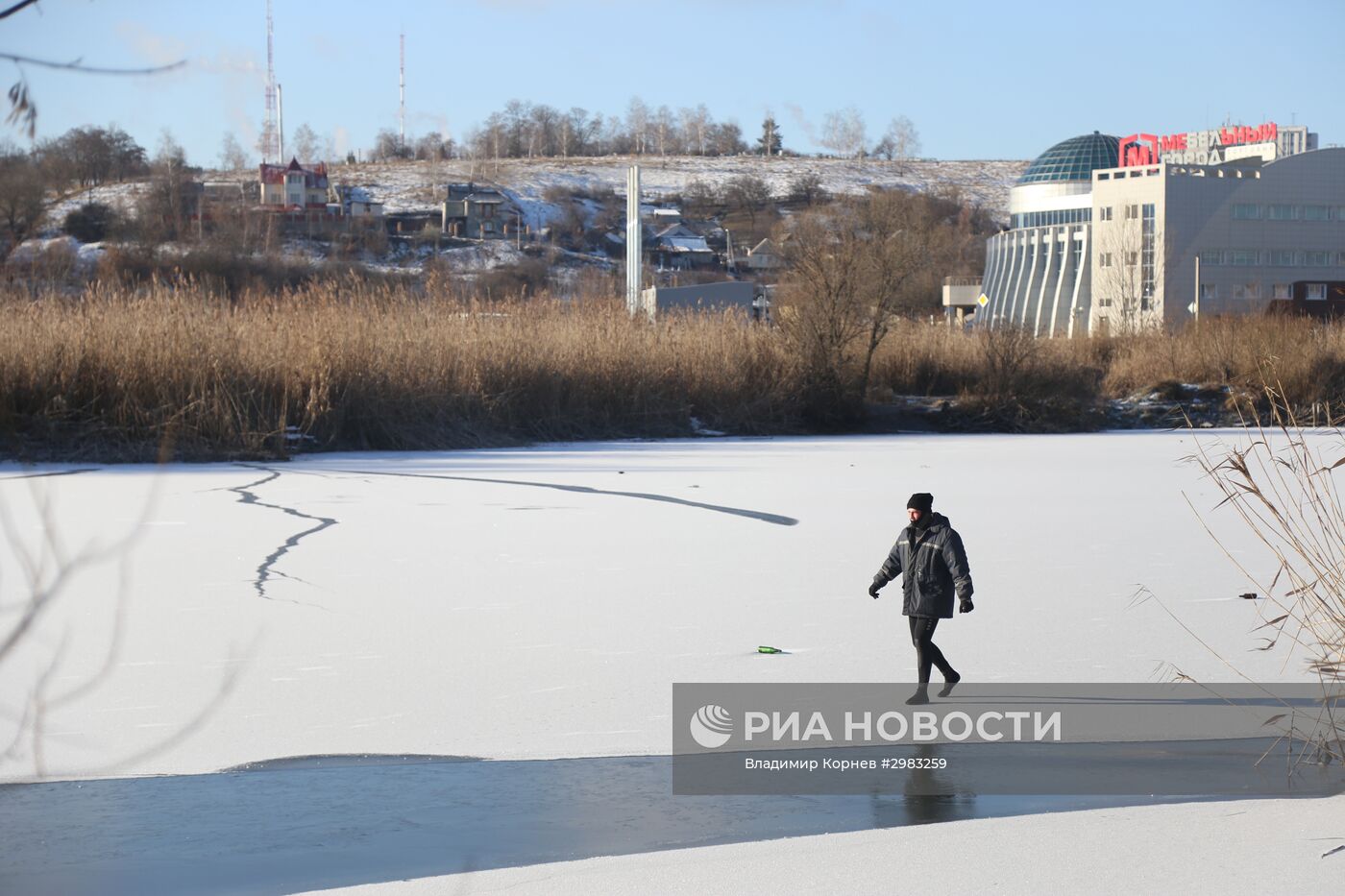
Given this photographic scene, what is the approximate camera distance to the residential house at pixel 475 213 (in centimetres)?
10712

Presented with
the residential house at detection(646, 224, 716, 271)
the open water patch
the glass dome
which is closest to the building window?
the glass dome

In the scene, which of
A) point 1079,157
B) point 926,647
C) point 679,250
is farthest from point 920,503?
point 679,250

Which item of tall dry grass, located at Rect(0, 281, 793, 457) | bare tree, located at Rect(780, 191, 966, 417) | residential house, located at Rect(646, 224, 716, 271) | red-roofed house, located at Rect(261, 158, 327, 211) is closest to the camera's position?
tall dry grass, located at Rect(0, 281, 793, 457)

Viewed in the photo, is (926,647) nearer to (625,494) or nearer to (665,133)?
(625,494)

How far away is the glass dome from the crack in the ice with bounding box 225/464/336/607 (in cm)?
8147

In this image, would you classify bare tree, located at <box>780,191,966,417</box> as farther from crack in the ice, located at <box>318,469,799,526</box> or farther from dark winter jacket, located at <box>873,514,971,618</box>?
dark winter jacket, located at <box>873,514,971,618</box>

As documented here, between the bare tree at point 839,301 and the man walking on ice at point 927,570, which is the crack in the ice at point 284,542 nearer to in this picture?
the man walking on ice at point 927,570

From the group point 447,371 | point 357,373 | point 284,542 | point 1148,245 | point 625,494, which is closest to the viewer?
point 284,542

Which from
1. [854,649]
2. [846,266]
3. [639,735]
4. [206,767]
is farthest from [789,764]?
[846,266]

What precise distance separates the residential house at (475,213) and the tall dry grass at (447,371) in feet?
277

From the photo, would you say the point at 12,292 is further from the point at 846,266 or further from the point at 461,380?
the point at 846,266

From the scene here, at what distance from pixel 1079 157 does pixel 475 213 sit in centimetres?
4731

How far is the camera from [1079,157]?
287 ft

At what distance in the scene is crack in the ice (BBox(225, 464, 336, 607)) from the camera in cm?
670
